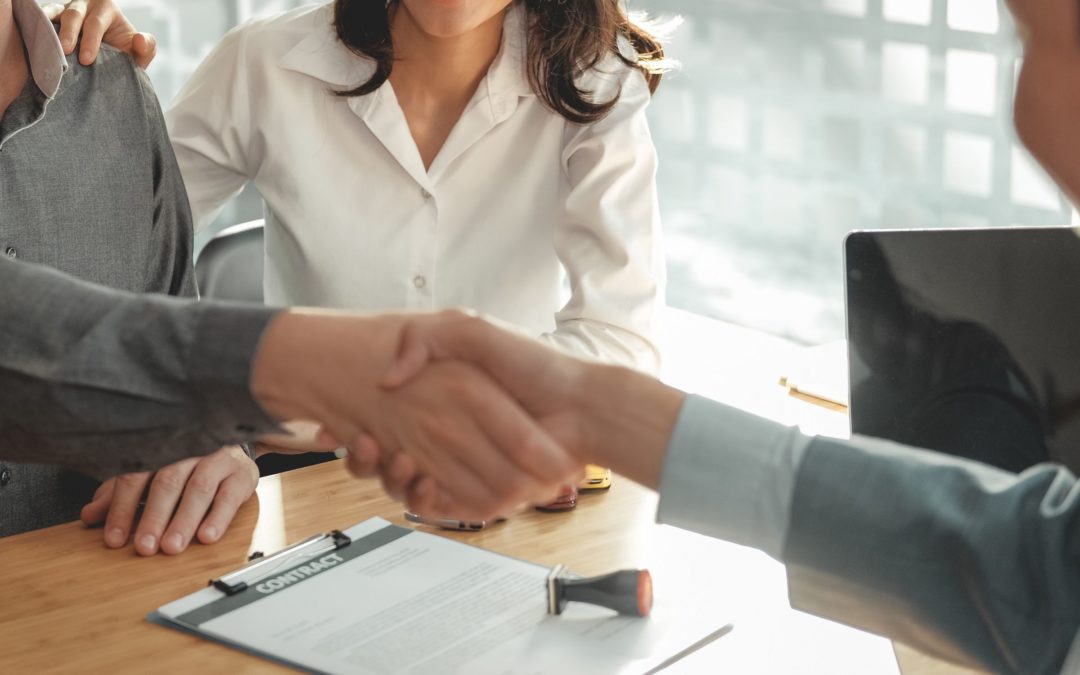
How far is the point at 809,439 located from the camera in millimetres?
1060

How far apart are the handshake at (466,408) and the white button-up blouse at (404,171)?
88cm

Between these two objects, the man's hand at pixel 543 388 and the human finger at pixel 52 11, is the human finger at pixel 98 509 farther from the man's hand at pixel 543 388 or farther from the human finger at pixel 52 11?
the human finger at pixel 52 11

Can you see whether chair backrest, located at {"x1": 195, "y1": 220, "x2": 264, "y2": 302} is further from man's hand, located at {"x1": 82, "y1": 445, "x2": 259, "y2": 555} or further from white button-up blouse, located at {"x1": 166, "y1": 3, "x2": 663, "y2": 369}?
man's hand, located at {"x1": 82, "y1": 445, "x2": 259, "y2": 555}

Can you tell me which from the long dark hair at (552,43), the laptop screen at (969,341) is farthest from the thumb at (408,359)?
the long dark hair at (552,43)

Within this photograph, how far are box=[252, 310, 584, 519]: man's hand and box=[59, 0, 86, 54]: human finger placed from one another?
95cm

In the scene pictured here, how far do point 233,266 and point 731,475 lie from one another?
148 centimetres

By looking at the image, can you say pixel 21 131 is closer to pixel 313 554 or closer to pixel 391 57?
pixel 391 57

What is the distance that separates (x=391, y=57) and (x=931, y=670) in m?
1.39

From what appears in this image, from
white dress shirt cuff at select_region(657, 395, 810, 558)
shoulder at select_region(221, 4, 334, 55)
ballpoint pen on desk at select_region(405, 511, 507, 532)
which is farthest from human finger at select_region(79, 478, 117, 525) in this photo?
shoulder at select_region(221, 4, 334, 55)

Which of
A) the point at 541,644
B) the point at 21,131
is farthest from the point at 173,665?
the point at 21,131

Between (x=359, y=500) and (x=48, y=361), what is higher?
(x=48, y=361)

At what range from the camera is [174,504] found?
4.75ft

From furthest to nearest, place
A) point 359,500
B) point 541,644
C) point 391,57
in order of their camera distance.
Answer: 1. point 391,57
2. point 359,500
3. point 541,644

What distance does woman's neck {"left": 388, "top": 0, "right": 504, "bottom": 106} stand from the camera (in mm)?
2146
